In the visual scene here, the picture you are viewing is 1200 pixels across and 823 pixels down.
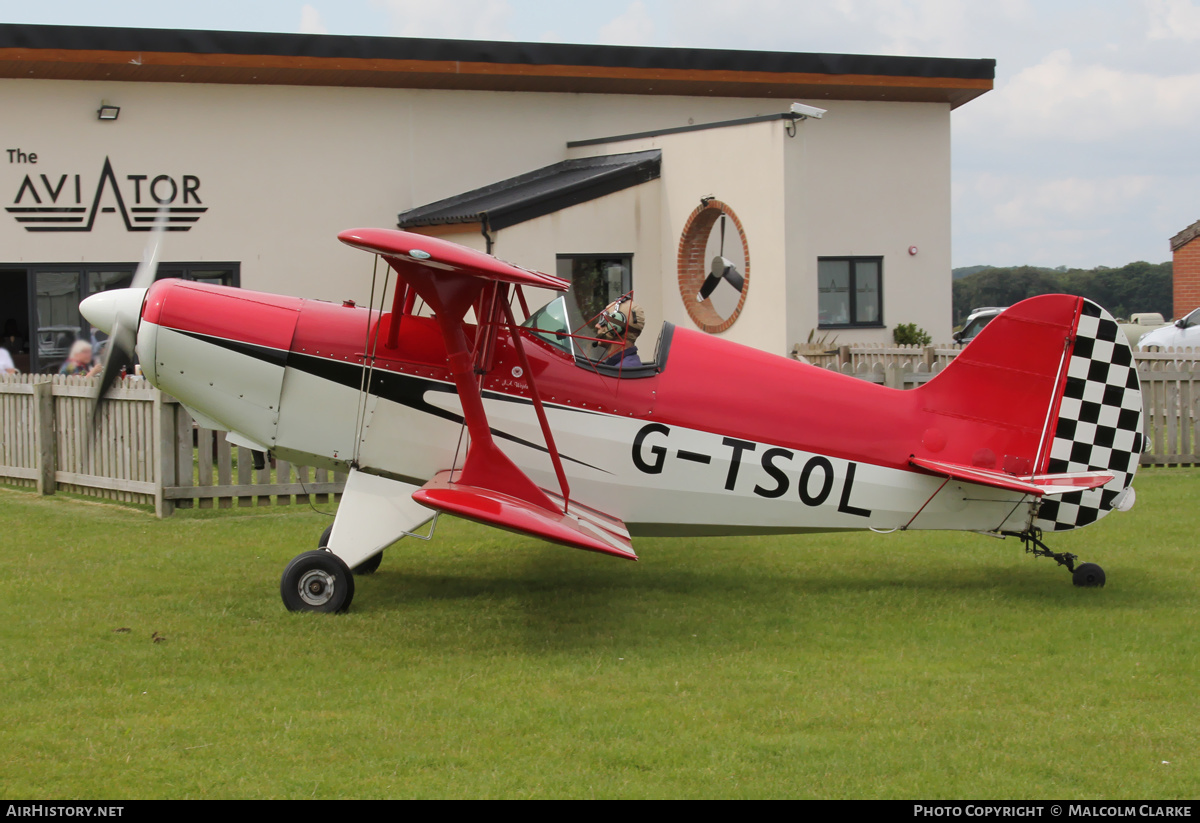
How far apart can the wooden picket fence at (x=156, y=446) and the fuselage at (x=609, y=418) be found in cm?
273

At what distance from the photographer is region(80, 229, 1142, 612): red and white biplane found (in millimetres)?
6855

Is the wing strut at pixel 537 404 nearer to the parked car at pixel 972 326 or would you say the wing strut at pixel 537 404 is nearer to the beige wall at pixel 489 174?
the beige wall at pixel 489 174

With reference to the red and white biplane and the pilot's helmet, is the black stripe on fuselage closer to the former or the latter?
the red and white biplane

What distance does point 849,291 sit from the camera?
60.3 ft

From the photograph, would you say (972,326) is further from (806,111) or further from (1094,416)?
(1094,416)

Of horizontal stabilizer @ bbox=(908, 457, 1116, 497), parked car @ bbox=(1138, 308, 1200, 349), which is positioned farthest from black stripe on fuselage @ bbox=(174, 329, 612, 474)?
parked car @ bbox=(1138, 308, 1200, 349)

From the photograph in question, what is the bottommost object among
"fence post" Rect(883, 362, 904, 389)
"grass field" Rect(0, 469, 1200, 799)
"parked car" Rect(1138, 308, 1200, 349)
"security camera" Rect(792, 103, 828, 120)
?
"grass field" Rect(0, 469, 1200, 799)

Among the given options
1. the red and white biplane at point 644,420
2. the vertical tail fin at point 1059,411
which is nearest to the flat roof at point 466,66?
A: the red and white biplane at point 644,420

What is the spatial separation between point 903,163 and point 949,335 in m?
3.02

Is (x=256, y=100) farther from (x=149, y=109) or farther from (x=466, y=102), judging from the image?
(x=466, y=102)

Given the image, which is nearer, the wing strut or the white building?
the wing strut

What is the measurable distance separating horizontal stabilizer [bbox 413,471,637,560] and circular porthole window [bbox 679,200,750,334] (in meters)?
9.36

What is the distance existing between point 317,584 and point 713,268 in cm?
1020

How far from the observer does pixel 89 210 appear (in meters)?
15.2
